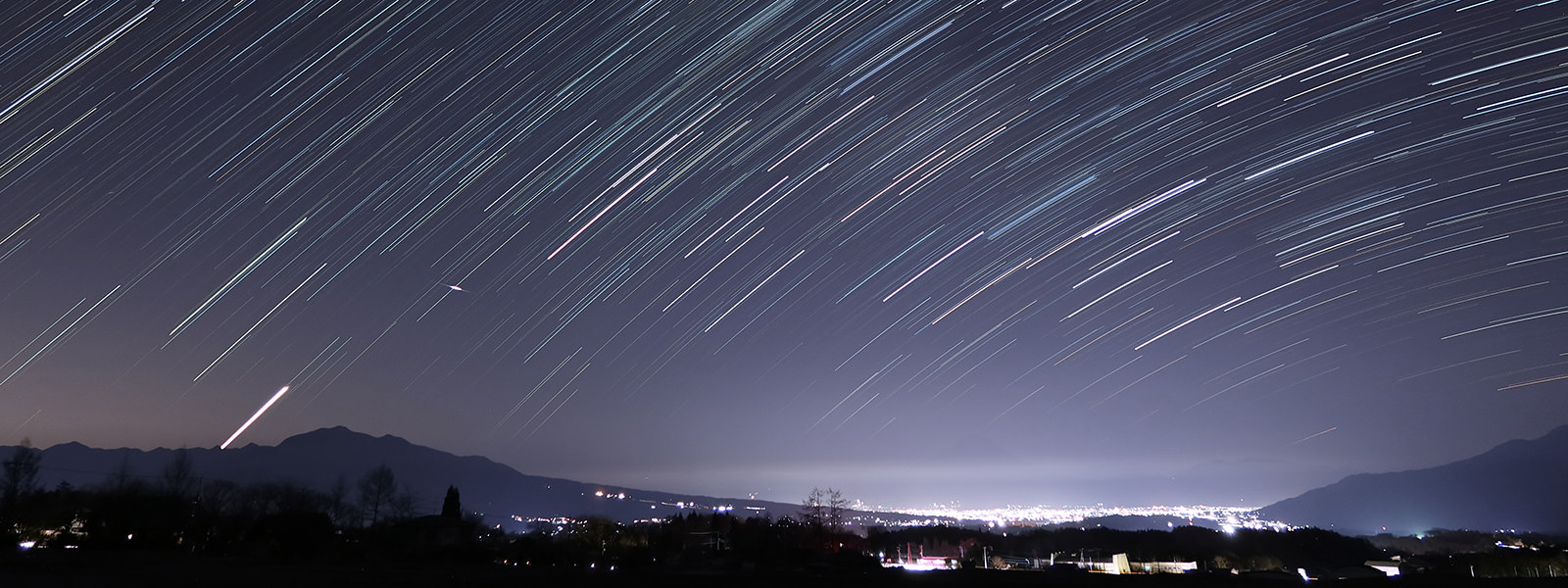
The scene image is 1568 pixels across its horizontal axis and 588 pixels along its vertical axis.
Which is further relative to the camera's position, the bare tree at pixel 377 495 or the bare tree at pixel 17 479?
the bare tree at pixel 377 495

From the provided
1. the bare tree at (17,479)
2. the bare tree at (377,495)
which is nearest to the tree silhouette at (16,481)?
the bare tree at (17,479)

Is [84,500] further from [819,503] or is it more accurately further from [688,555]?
[819,503]

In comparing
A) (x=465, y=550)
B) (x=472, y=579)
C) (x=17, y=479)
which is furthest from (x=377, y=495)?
(x=472, y=579)

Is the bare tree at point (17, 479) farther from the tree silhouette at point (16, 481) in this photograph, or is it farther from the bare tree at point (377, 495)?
the bare tree at point (377, 495)

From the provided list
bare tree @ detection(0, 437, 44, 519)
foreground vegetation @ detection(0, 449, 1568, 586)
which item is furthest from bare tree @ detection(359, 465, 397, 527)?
bare tree @ detection(0, 437, 44, 519)

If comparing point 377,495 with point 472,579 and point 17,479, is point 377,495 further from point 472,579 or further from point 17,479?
point 472,579

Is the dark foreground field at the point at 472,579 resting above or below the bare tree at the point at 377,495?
below

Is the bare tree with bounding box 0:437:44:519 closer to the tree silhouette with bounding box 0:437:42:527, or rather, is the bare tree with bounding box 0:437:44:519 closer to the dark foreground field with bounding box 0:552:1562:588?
the tree silhouette with bounding box 0:437:42:527

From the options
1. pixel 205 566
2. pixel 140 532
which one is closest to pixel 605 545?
pixel 140 532
